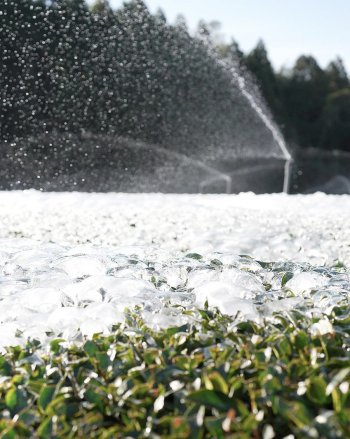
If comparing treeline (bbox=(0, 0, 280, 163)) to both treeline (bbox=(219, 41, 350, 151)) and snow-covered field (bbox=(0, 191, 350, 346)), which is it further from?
snow-covered field (bbox=(0, 191, 350, 346))

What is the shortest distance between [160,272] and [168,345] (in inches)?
37.0

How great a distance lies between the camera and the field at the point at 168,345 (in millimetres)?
1391

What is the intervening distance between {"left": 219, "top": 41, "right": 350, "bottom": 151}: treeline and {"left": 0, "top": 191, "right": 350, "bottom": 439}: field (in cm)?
2834

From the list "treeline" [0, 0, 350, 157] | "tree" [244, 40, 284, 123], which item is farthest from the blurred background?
"tree" [244, 40, 284, 123]

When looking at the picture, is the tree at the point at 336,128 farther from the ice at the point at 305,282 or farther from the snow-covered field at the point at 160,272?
the ice at the point at 305,282

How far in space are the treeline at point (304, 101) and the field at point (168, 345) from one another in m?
28.3

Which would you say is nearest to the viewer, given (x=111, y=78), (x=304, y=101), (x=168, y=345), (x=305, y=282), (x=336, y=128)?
(x=168, y=345)

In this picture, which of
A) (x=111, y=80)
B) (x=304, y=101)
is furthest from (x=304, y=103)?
(x=111, y=80)

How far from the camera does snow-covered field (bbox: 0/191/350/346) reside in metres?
2.10

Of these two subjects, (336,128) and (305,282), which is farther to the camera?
(336,128)

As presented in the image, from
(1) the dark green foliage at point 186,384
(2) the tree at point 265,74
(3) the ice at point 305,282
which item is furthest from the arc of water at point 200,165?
(1) the dark green foliage at point 186,384

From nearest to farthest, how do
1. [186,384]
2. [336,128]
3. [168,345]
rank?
[186,384]
[168,345]
[336,128]

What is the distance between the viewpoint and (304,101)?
118 ft

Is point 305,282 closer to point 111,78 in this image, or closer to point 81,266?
point 81,266
